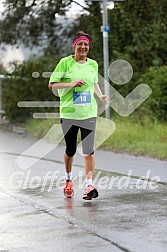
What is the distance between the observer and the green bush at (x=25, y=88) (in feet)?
67.5

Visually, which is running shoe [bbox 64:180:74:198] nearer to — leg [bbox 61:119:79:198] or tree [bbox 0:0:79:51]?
leg [bbox 61:119:79:198]

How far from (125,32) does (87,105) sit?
12.5m

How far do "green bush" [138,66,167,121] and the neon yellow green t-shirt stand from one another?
8008 millimetres

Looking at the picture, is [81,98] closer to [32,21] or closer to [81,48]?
[81,48]

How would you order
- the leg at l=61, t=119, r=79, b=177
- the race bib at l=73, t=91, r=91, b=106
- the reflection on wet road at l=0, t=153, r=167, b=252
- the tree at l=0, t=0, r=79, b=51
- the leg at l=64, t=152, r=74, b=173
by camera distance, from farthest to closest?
the tree at l=0, t=0, r=79, b=51 → the leg at l=64, t=152, r=74, b=173 → the leg at l=61, t=119, r=79, b=177 → the race bib at l=73, t=91, r=91, b=106 → the reflection on wet road at l=0, t=153, r=167, b=252

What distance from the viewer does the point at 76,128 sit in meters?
9.09

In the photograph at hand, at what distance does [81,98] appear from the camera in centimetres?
895

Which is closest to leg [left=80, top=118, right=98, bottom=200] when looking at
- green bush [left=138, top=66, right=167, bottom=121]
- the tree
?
green bush [left=138, top=66, right=167, bottom=121]

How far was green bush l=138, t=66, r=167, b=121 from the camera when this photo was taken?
16969 millimetres

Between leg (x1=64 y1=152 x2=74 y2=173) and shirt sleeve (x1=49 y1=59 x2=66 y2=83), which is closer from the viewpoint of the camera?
shirt sleeve (x1=49 y1=59 x2=66 y2=83)

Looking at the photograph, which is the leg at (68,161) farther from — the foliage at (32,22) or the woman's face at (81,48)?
the foliage at (32,22)

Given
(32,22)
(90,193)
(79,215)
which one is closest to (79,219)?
(79,215)

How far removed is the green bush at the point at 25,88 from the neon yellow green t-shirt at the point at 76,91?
37.3ft

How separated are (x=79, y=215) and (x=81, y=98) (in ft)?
5.34
